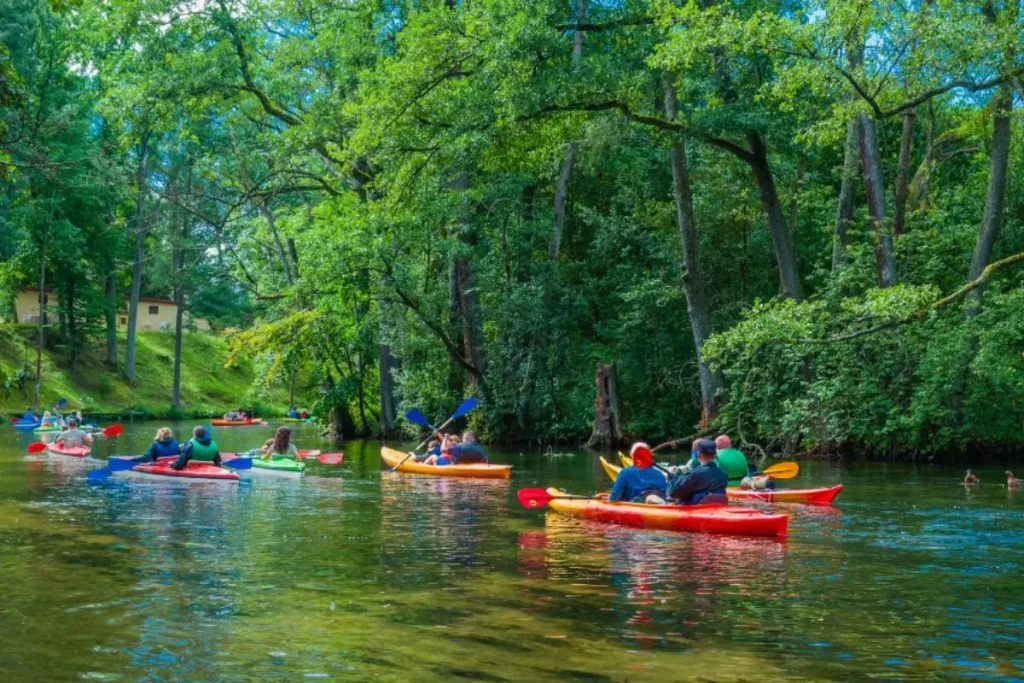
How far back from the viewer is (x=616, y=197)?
38.6 meters

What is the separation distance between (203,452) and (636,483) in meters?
9.64

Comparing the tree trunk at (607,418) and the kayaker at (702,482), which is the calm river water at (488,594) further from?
the tree trunk at (607,418)

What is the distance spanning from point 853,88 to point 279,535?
14.3 meters

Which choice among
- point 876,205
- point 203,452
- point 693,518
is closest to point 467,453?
point 203,452

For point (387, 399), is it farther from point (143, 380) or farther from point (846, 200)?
point (143, 380)

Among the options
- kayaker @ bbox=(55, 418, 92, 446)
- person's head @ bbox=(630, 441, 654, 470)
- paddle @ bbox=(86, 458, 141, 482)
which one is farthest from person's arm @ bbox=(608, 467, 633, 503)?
kayaker @ bbox=(55, 418, 92, 446)

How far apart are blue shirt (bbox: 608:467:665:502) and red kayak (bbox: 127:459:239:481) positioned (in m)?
8.28

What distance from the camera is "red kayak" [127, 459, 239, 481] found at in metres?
22.8

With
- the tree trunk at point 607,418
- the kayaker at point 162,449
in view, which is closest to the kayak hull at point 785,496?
the kayaker at point 162,449

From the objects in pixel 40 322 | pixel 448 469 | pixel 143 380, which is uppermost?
pixel 40 322

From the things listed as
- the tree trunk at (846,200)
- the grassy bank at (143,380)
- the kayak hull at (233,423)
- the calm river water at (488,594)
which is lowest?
the calm river water at (488,594)

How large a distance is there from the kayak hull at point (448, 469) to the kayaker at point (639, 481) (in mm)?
7717

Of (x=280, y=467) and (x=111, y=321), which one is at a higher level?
(x=111, y=321)

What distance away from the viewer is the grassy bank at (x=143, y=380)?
56.3 m
